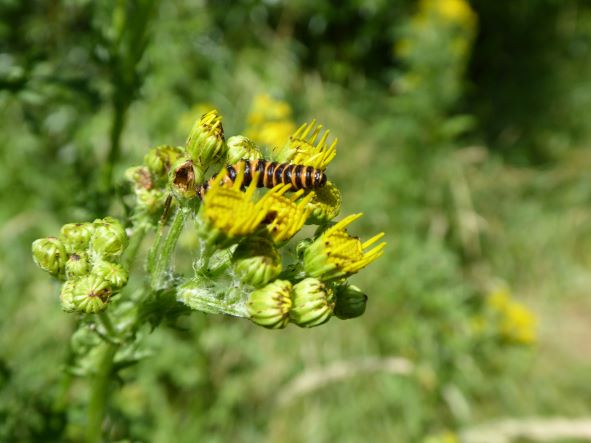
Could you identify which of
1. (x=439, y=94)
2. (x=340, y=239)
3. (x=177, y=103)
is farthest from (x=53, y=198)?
(x=439, y=94)

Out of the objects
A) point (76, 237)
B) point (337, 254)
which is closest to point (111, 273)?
point (76, 237)

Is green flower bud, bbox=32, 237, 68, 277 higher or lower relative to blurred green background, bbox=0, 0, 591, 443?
lower

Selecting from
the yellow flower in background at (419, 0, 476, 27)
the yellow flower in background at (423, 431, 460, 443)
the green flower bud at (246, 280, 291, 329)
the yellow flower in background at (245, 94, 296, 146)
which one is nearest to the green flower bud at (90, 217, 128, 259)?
the green flower bud at (246, 280, 291, 329)

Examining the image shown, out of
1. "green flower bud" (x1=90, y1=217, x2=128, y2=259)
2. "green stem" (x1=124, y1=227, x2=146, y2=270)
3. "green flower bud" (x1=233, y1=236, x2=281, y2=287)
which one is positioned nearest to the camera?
"green flower bud" (x1=233, y1=236, x2=281, y2=287)

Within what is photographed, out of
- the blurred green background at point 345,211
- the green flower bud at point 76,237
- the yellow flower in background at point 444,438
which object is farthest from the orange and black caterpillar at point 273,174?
the yellow flower in background at point 444,438

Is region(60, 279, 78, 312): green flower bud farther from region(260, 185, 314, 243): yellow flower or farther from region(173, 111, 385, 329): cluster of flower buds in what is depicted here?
region(260, 185, 314, 243): yellow flower

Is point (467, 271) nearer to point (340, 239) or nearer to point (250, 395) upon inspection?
point (250, 395)
